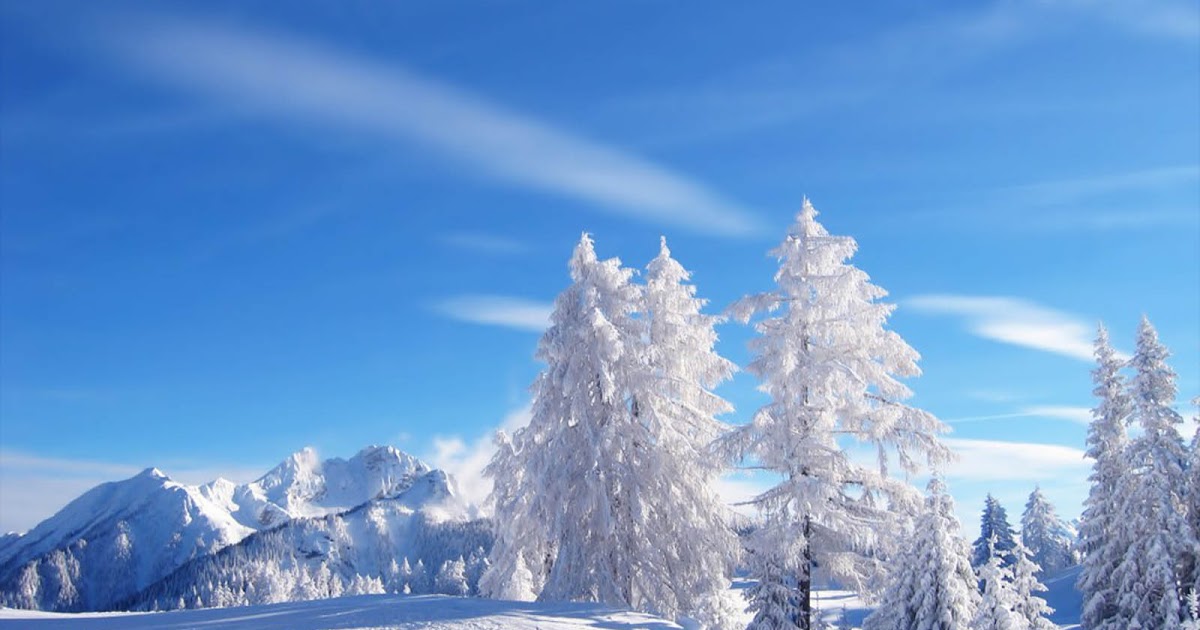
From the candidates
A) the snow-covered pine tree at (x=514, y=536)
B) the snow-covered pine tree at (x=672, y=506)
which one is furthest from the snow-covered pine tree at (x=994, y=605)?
the snow-covered pine tree at (x=514, y=536)

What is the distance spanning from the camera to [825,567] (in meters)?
18.9

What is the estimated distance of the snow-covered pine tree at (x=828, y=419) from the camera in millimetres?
18078

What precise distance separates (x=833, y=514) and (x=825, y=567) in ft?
6.23

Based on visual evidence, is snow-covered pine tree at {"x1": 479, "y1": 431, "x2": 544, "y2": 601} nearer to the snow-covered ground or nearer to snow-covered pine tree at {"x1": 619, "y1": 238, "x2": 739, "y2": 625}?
snow-covered pine tree at {"x1": 619, "y1": 238, "x2": 739, "y2": 625}

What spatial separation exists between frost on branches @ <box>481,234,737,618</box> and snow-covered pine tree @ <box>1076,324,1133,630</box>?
19958 mm

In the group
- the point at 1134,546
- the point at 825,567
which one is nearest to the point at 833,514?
the point at 825,567

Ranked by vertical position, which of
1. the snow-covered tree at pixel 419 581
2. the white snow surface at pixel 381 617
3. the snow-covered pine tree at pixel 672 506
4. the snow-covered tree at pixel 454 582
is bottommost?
the snow-covered tree at pixel 419 581

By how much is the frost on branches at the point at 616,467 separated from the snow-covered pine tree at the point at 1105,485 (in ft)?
65.5

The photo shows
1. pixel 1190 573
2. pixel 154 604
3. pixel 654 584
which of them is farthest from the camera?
pixel 154 604

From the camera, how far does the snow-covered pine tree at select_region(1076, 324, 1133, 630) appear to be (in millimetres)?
32344

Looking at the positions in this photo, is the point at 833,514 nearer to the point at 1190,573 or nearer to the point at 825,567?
the point at 825,567

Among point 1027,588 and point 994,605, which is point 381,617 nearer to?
point 994,605

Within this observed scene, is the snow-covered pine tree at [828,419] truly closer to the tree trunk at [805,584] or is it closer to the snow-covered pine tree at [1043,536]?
the tree trunk at [805,584]

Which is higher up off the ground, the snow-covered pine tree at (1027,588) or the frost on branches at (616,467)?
the frost on branches at (616,467)
